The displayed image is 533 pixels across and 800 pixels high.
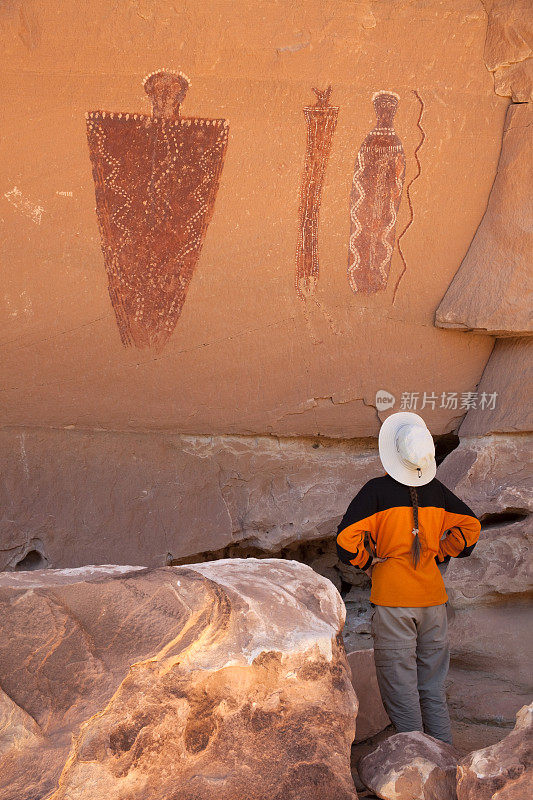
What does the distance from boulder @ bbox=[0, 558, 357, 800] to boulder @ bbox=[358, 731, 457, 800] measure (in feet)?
A: 0.46

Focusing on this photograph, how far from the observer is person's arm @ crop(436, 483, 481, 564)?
2.52 meters

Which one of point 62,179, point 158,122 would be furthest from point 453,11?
A: point 62,179

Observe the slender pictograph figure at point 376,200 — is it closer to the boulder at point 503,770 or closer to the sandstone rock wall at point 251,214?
the sandstone rock wall at point 251,214

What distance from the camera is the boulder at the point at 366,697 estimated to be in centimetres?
289

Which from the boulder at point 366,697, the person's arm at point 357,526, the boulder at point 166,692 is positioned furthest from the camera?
the boulder at point 366,697

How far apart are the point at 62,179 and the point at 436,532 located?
2052mm

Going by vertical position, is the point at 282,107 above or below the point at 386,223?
above

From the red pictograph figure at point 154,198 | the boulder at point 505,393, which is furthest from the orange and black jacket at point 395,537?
the red pictograph figure at point 154,198

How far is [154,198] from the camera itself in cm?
331

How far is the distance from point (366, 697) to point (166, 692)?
Answer: 136 centimetres

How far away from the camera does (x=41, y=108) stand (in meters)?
3.15

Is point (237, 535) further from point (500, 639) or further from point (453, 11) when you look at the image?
point (453, 11)

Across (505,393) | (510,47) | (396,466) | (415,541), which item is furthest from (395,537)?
(510,47)

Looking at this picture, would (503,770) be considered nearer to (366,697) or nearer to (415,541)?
(415,541)
